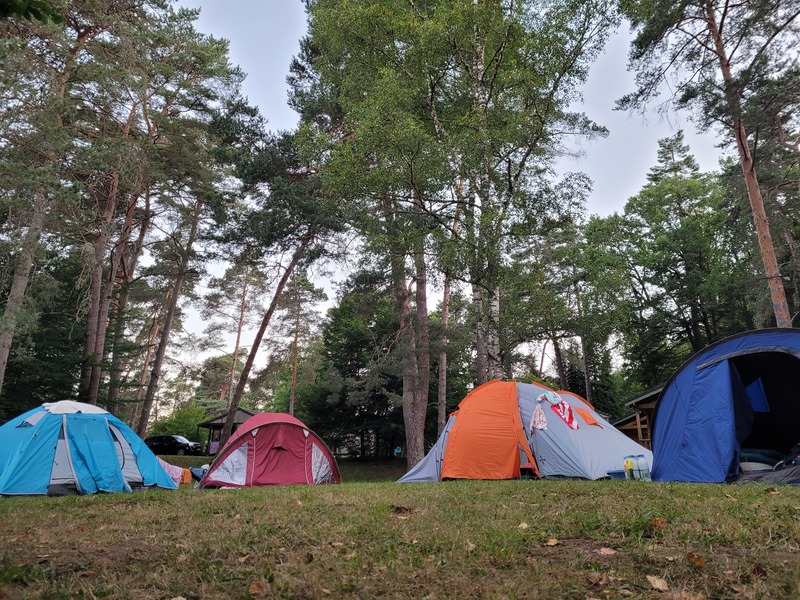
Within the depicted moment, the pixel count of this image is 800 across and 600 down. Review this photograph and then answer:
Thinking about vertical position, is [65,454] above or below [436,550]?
above

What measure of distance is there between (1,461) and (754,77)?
709 inches

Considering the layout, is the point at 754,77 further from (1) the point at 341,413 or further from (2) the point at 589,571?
(1) the point at 341,413

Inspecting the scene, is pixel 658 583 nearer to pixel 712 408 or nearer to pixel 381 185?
pixel 712 408

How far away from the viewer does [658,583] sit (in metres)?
2.40

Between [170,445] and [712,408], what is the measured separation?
91.6 feet

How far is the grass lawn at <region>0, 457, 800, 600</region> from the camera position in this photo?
2490 millimetres

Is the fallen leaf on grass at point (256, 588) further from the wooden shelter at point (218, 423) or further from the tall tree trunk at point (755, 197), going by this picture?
the wooden shelter at point (218, 423)

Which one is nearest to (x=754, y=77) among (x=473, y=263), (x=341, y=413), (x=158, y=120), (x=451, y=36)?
(x=451, y=36)

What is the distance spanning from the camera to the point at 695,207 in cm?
2739

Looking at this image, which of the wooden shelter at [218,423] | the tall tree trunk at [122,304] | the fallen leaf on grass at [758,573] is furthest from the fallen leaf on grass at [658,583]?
the wooden shelter at [218,423]

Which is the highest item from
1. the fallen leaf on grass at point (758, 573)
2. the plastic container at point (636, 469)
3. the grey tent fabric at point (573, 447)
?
the grey tent fabric at point (573, 447)

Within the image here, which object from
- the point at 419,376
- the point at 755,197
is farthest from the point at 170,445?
the point at 755,197

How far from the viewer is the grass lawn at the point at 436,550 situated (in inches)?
98.0

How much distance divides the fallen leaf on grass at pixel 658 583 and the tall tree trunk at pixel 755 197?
38.5ft
